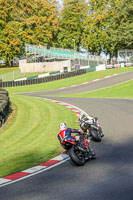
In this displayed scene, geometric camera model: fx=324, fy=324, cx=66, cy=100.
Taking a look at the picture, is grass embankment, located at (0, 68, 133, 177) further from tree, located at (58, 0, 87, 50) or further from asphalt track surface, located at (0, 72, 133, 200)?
tree, located at (58, 0, 87, 50)

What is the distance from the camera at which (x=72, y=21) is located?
79875 millimetres

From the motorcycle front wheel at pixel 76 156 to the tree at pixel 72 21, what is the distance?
234 feet

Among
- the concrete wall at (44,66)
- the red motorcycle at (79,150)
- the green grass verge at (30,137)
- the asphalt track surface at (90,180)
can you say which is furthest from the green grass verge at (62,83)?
the red motorcycle at (79,150)

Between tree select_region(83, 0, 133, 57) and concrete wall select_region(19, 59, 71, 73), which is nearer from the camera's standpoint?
concrete wall select_region(19, 59, 71, 73)

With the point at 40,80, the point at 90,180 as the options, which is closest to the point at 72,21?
the point at 40,80

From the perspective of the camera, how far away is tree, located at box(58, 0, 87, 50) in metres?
79.2

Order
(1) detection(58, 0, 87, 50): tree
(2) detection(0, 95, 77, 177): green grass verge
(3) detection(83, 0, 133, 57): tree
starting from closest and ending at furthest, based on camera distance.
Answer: (2) detection(0, 95, 77, 177): green grass verge
(3) detection(83, 0, 133, 57): tree
(1) detection(58, 0, 87, 50): tree

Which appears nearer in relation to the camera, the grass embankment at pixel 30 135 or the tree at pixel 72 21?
the grass embankment at pixel 30 135

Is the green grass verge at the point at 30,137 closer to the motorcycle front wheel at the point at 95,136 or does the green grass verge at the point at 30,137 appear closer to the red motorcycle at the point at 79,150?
the red motorcycle at the point at 79,150

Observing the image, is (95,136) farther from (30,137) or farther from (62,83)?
(62,83)

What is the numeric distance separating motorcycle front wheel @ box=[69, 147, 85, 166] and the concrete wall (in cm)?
5443

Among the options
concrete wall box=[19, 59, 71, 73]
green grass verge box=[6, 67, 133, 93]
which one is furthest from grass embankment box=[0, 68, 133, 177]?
concrete wall box=[19, 59, 71, 73]

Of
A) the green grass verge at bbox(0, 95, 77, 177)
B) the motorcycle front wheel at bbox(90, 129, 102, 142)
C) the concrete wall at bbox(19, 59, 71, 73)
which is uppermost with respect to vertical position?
the concrete wall at bbox(19, 59, 71, 73)

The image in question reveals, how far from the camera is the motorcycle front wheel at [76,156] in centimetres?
899
